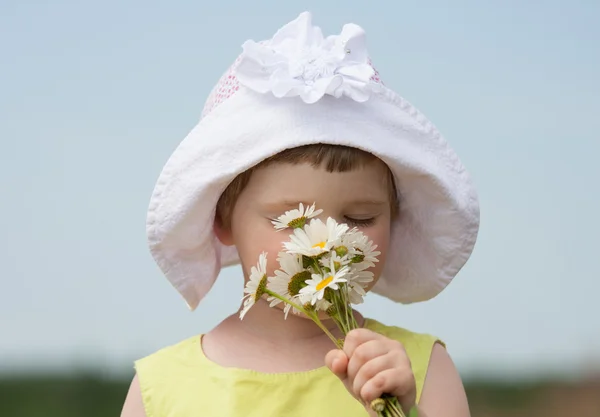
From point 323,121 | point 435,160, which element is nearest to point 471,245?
point 435,160

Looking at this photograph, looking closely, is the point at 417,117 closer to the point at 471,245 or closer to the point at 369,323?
the point at 471,245

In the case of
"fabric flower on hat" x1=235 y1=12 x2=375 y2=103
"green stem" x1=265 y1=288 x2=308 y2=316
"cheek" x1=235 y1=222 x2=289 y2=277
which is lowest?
"green stem" x1=265 y1=288 x2=308 y2=316

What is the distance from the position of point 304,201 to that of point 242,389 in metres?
0.51

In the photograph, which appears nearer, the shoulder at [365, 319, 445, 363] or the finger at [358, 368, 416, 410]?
the finger at [358, 368, 416, 410]

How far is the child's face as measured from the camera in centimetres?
194

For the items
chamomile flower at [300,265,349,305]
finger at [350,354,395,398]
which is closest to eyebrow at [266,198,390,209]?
chamomile flower at [300,265,349,305]

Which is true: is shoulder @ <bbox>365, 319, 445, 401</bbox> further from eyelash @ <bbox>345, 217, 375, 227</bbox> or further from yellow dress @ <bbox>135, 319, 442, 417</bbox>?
eyelash @ <bbox>345, 217, 375, 227</bbox>

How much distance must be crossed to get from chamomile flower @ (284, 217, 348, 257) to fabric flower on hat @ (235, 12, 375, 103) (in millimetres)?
438

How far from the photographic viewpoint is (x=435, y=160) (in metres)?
2.18

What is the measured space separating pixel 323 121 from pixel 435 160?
0.35 meters

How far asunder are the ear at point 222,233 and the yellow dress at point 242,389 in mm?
295

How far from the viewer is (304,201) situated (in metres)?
1.94

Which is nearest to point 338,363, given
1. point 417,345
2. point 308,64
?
point 417,345

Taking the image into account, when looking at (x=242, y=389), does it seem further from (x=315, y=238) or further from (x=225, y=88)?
(x=225, y=88)
